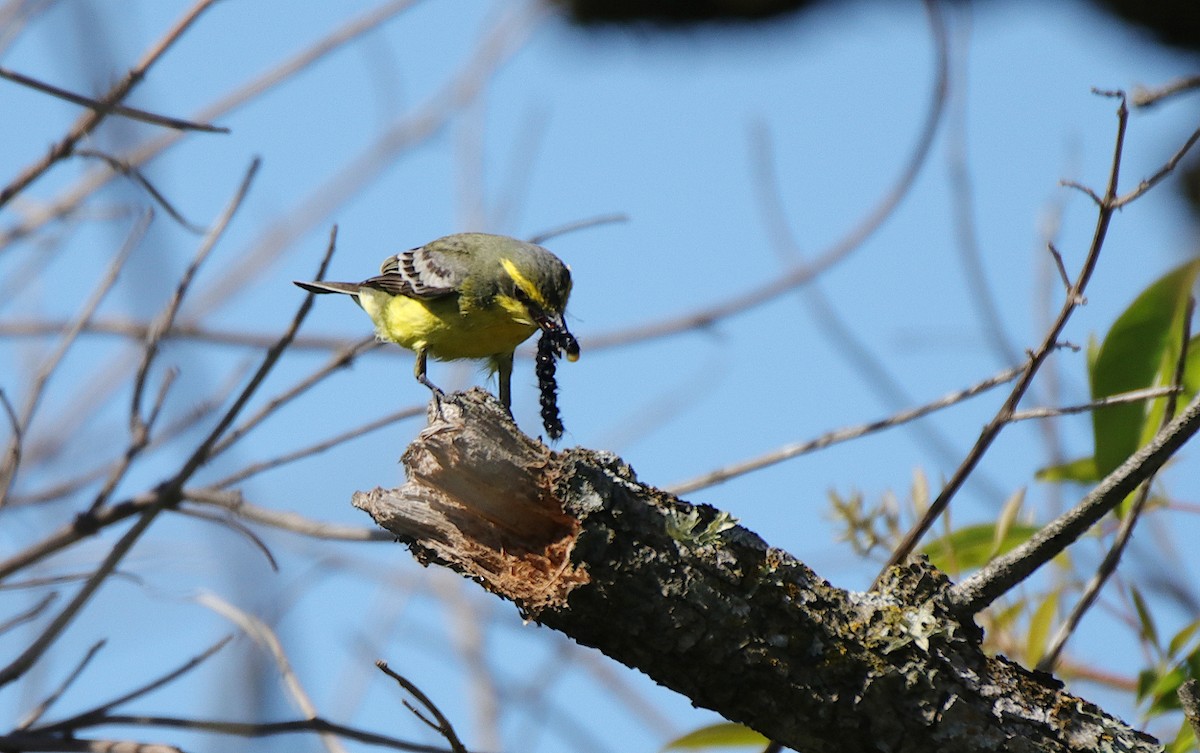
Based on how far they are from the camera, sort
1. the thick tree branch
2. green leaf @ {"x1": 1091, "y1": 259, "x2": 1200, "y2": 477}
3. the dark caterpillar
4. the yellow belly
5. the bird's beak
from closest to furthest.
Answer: the thick tree branch < green leaf @ {"x1": 1091, "y1": 259, "x2": 1200, "y2": 477} < the dark caterpillar < the bird's beak < the yellow belly

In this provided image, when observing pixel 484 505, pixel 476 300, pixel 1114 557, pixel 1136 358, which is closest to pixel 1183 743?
pixel 1114 557

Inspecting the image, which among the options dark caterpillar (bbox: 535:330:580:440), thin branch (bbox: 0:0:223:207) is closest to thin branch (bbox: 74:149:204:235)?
thin branch (bbox: 0:0:223:207)

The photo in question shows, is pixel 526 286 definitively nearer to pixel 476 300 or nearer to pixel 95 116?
pixel 476 300

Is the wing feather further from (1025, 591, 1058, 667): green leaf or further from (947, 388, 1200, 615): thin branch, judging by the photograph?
(947, 388, 1200, 615): thin branch

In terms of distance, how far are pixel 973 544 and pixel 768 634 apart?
59.2 inches

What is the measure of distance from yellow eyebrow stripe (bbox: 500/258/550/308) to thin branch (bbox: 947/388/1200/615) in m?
2.95

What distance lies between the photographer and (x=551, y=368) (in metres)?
4.58

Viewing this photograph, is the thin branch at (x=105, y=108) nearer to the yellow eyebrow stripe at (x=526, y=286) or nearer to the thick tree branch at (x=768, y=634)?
the thick tree branch at (x=768, y=634)

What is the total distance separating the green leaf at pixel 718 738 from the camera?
10.4 feet

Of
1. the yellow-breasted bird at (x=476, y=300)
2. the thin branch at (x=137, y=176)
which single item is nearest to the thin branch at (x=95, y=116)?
the thin branch at (x=137, y=176)

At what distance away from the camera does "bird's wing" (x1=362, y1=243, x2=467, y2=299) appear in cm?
540

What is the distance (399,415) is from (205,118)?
1258mm

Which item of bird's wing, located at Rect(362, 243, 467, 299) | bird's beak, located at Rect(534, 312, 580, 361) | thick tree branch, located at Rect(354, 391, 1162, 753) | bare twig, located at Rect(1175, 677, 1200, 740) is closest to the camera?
thick tree branch, located at Rect(354, 391, 1162, 753)

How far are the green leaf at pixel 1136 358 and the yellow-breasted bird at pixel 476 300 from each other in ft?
7.04
